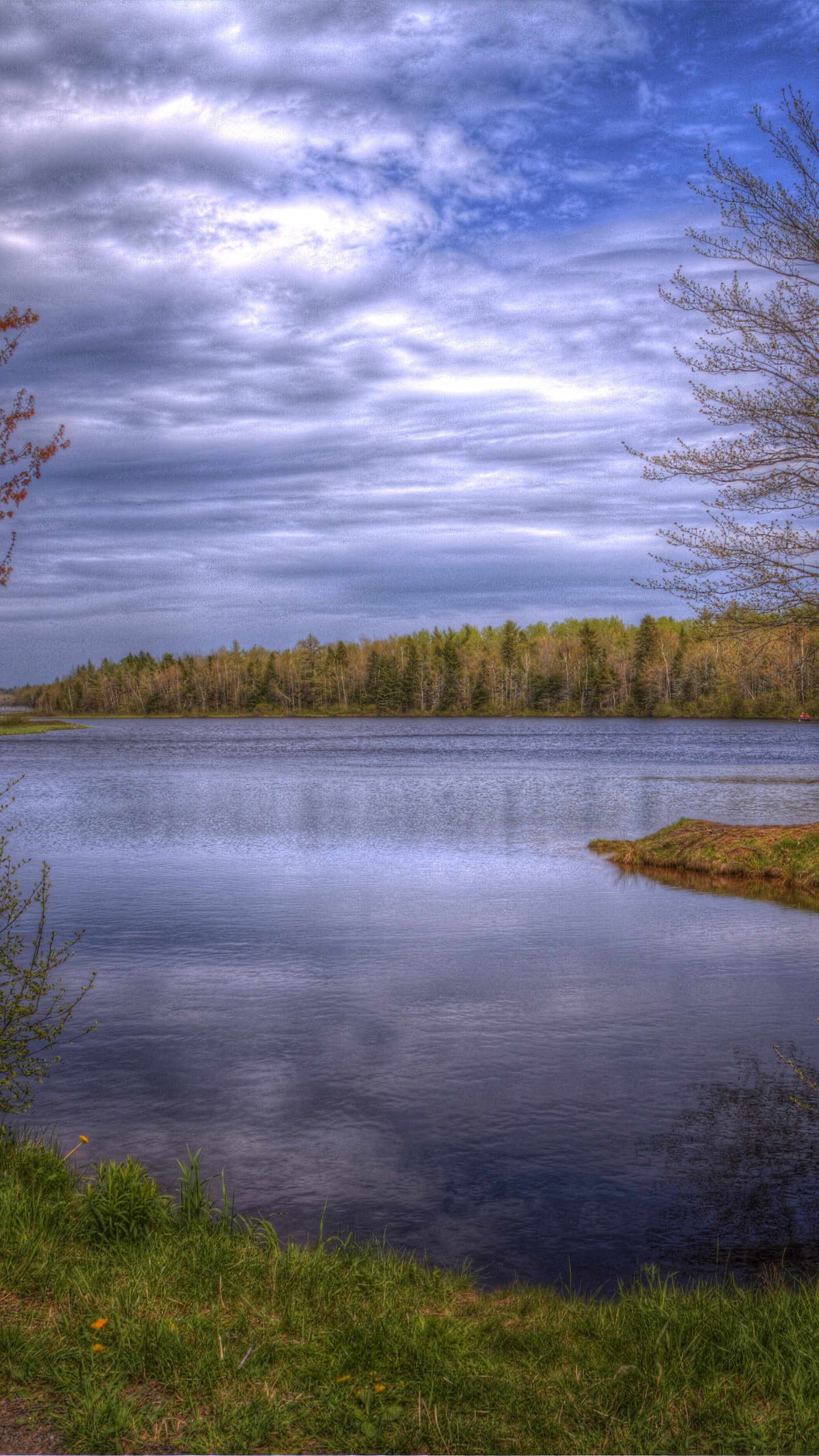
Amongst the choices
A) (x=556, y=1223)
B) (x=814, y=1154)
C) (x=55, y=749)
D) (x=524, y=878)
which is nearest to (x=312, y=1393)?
(x=556, y=1223)

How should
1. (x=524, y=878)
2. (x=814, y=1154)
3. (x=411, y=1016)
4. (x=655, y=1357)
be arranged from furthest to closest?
(x=524, y=878) → (x=411, y=1016) → (x=814, y=1154) → (x=655, y=1357)

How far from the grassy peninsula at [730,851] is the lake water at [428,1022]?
117 cm

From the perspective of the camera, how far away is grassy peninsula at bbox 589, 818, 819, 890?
22.5m

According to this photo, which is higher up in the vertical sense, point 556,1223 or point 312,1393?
point 312,1393

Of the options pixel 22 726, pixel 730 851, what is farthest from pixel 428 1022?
pixel 22 726

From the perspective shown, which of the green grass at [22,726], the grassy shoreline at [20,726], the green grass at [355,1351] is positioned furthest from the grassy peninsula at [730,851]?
the green grass at [22,726]

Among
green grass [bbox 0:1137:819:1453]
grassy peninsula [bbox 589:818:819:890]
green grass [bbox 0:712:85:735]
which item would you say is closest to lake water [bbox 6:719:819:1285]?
green grass [bbox 0:1137:819:1453]

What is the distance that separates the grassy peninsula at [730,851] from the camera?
2247 centimetres

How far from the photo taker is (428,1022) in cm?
1241

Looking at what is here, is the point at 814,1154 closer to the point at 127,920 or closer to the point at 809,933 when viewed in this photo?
the point at 809,933

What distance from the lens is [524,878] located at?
73.0 feet

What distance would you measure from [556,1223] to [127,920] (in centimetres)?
1204

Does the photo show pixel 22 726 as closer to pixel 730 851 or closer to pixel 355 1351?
pixel 730 851

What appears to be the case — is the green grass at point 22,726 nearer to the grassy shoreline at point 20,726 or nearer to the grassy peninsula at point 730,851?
the grassy shoreline at point 20,726
